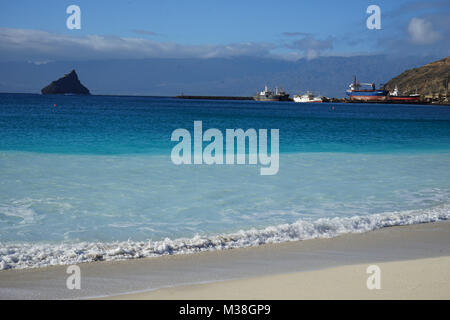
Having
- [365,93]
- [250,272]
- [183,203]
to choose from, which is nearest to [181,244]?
[250,272]

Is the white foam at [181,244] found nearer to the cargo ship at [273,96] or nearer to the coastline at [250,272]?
the coastline at [250,272]

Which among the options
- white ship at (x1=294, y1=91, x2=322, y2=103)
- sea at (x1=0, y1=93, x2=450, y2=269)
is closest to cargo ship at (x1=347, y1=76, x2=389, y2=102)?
white ship at (x1=294, y1=91, x2=322, y2=103)

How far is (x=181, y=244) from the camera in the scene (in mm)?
5922

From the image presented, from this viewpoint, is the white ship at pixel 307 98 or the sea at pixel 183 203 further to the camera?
the white ship at pixel 307 98

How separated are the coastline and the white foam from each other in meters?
0.20

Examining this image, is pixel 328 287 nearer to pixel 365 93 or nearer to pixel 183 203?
pixel 183 203

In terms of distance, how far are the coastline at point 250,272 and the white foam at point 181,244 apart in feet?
0.65

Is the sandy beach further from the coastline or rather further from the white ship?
the white ship

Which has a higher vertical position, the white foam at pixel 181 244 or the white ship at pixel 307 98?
the white ship at pixel 307 98

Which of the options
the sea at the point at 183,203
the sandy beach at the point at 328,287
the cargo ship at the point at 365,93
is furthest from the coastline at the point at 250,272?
the cargo ship at the point at 365,93

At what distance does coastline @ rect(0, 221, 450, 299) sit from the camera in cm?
422

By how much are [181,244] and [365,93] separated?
177 m

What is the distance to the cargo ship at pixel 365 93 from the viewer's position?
163750 mm
